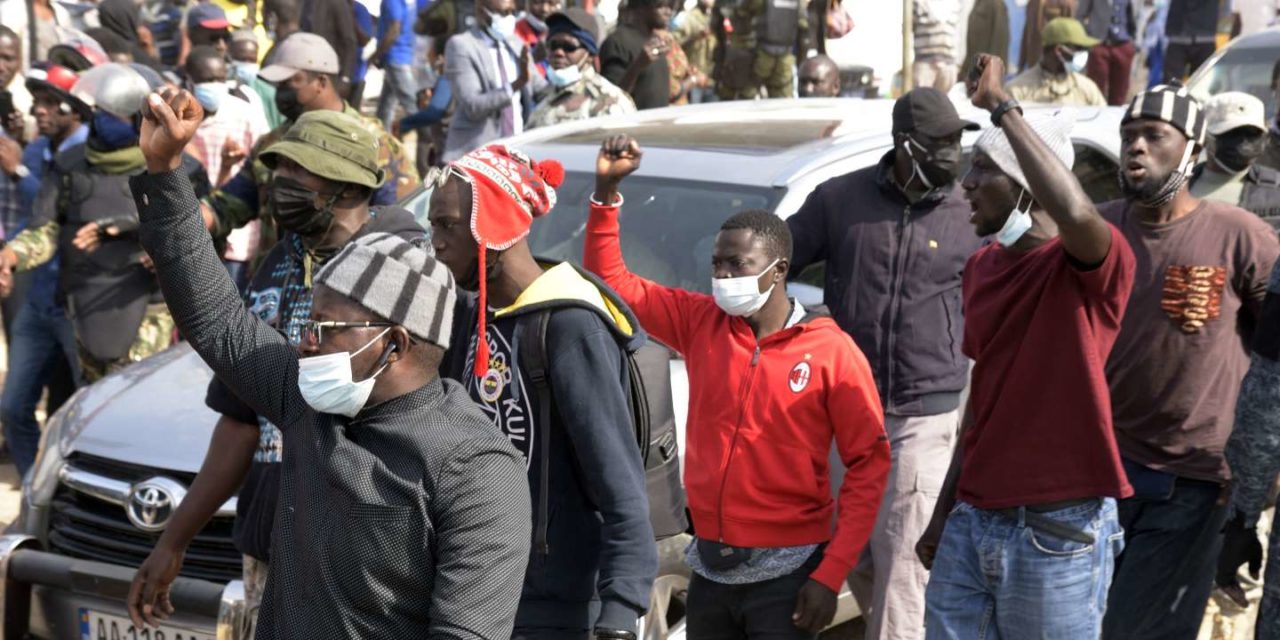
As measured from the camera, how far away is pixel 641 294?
181 inches

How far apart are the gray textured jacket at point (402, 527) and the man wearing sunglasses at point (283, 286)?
122 centimetres

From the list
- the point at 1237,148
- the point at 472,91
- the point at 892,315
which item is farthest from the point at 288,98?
the point at 1237,148

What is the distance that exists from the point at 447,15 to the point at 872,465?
981 cm

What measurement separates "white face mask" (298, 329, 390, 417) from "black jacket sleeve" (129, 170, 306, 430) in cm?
20

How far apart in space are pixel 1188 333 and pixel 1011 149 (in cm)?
125

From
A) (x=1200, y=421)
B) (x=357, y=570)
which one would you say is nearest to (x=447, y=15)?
(x=1200, y=421)

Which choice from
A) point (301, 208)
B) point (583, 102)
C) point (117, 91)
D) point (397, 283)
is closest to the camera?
point (397, 283)

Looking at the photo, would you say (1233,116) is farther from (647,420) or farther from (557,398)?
(557,398)

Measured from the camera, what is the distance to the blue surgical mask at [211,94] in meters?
8.95

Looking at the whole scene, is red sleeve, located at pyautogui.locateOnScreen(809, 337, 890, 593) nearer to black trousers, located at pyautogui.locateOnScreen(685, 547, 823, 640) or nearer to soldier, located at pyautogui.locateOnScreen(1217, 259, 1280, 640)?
black trousers, located at pyautogui.locateOnScreen(685, 547, 823, 640)

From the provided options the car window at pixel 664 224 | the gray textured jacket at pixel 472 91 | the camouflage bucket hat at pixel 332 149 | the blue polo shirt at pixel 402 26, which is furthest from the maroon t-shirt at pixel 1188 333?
the blue polo shirt at pixel 402 26

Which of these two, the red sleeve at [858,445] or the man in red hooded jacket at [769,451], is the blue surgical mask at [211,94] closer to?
the man in red hooded jacket at [769,451]

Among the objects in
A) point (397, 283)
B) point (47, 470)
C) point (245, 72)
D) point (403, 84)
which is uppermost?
point (397, 283)

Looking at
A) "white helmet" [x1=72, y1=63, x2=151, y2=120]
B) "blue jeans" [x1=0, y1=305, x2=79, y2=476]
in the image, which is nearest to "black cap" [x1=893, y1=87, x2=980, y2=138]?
"white helmet" [x1=72, y1=63, x2=151, y2=120]
